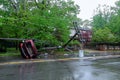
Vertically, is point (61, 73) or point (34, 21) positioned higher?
point (34, 21)

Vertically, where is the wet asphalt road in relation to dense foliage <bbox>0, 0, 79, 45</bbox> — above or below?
below

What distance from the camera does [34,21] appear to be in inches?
1104

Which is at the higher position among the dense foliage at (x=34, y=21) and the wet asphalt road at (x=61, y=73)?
the dense foliage at (x=34, y=21)

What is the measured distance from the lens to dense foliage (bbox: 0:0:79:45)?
1099 inches

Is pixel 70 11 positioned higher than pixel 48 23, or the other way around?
pixel 70 11

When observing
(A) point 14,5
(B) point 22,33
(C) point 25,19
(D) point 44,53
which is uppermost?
(A) point 14,5

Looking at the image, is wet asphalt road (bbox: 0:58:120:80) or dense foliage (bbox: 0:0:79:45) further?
dense foliage (bbox: 0:0:79:45)

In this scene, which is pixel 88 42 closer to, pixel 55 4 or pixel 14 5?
pixel 55 4

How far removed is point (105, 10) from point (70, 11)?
1478 inches

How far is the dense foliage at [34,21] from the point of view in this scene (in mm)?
27922

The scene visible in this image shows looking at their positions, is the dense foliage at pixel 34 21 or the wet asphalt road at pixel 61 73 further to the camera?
the dense foliage at pixel 34 21

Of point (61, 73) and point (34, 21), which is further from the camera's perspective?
point (34, 21)

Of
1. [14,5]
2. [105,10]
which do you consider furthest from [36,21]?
[105,10]

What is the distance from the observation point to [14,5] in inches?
1259
